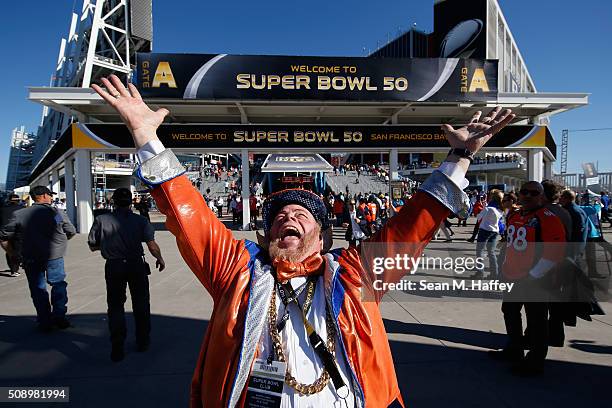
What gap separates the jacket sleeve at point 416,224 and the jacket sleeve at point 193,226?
2.03 feet

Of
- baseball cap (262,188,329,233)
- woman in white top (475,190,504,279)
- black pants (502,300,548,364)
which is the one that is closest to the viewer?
baseball cap (262,188,329,233)

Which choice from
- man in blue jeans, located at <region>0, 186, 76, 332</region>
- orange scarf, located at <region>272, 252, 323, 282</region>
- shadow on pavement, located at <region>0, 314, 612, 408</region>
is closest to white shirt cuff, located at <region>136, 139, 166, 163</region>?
orange scarf, located at <region>272, 252, 323, 282</region>

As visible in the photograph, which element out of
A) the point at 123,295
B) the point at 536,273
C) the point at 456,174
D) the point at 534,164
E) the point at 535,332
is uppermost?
the point at 534,164

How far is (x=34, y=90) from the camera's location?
12.6 metres

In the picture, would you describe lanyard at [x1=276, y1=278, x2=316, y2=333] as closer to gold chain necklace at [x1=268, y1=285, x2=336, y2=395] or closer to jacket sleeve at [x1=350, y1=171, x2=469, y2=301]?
gold chain necklace at [x1=268, y1=285, x2=336, y2=395]

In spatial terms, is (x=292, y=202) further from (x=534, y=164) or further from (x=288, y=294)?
(x=534, y=164)

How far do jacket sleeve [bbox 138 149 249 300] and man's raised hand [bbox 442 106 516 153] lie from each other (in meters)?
1.12

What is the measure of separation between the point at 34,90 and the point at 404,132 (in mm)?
14205

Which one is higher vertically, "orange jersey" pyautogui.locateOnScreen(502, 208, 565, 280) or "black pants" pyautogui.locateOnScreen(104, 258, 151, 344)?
"orange jersey" pyautogui.locateOnScreen(502, 208, 565, 280)

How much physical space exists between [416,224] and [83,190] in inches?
621

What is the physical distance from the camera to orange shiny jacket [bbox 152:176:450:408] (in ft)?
4.67

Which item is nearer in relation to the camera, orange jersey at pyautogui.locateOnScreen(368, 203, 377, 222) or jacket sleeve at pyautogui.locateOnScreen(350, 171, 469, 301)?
jacket sleeve at pyautogui.locateOnScreen(350, 171, 469, 301)

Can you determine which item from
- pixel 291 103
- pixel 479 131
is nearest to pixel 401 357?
pixel 479 131

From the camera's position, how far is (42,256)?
14.4ft
